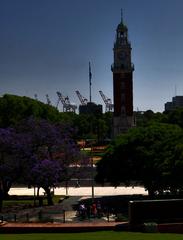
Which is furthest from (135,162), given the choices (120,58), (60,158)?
(120,58)

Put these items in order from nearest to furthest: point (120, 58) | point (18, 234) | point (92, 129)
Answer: point (18, 234) < point (120, 58) < point (92, 129)

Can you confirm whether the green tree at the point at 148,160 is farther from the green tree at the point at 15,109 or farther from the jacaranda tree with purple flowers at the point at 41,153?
the green tree at the point at 15,109

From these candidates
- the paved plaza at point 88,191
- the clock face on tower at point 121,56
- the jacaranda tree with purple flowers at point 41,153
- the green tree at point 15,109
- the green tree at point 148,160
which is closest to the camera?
the green tree at point 148,160

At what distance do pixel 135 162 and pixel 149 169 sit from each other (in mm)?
2233

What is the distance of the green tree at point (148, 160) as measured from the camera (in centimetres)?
3888

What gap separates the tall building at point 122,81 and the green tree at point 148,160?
2521 inches

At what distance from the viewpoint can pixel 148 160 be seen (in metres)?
43.0

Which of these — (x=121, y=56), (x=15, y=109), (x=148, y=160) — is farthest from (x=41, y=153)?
(x=121, y=56)

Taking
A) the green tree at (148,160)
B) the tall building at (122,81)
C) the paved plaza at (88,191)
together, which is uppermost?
the tall building at (122,81)

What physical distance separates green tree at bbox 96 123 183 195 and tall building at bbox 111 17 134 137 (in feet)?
210

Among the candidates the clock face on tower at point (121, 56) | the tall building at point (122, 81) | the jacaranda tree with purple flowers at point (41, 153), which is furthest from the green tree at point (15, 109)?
the jacaranda tree with purple flowers at point (41, 153)

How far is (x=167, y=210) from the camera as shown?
2738 cm

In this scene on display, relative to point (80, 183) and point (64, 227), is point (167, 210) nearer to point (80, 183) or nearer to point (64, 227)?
point (64, 227)

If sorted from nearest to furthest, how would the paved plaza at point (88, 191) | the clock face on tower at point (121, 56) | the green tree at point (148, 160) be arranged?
the green tree at point (148, 160) → the paved plaza at point (88, 191) → the clock face on tower at point (121, 56)
